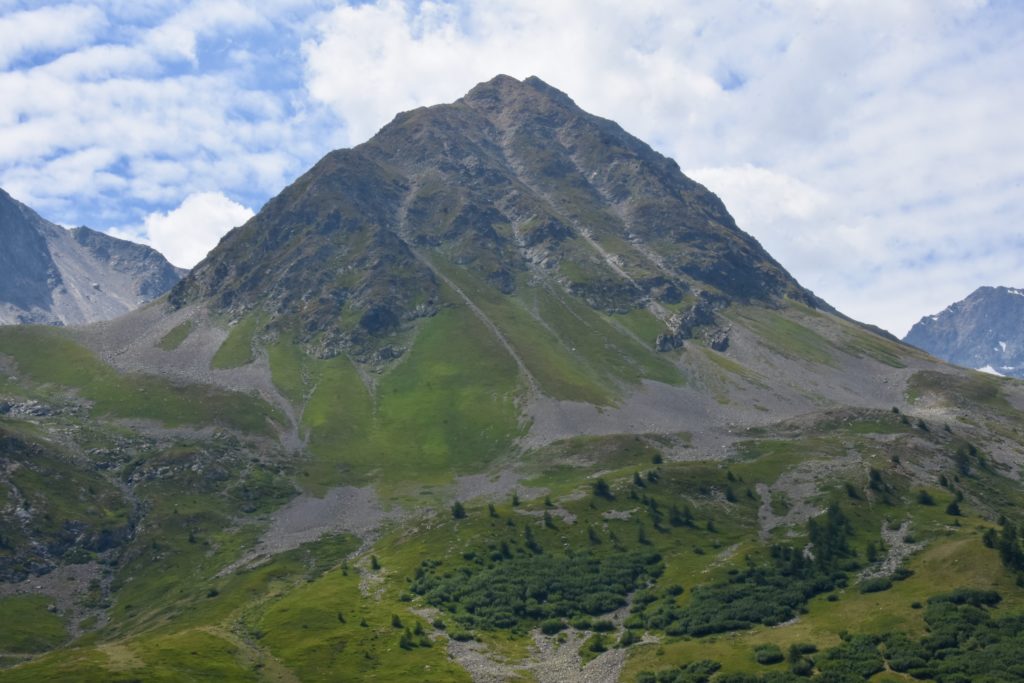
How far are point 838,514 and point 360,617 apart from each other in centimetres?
10883

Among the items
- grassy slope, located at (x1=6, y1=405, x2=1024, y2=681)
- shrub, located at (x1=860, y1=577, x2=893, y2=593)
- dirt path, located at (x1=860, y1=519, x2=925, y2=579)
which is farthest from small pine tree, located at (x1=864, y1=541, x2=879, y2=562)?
shrub, located at (x1=860, y1=577, x2=893, y2=593)

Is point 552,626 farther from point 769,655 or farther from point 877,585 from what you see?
point 877,585

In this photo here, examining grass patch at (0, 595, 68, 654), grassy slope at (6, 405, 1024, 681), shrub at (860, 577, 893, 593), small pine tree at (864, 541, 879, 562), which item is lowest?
grass patch at (0, 595, 68, 654)

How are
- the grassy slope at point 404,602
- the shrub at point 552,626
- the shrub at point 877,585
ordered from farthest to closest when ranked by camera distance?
1. the shrub at point 552,626
2. the shrub at point 877,585
3. the grassy slope at point 404,602

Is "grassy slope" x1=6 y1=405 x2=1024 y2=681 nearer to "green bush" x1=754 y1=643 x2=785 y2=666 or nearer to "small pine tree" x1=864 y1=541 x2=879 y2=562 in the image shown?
"green bush" x1=754 y1=643 x2=785 y2=666

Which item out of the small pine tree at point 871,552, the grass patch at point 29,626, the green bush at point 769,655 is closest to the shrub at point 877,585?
the small pine tree at point 871,552

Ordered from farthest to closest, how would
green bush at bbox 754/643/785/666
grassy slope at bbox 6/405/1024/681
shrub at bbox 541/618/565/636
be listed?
1. shrub at bbox 541/618/565/636
2. grassy slope at bbox 6/405/1024/681
3. green bush at bbox 754/643/785/666

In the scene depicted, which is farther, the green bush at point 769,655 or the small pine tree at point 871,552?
the small pine tree at point 871,552

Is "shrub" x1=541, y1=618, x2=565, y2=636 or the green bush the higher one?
the green bush

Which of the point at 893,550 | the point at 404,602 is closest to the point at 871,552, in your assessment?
the point at 893,550

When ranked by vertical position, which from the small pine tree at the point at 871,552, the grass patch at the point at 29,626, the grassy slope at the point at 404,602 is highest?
the small pine tree at the point at 871,552

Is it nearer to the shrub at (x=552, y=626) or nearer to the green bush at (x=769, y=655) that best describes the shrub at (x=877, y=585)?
the green bush at (x=769, y=655)

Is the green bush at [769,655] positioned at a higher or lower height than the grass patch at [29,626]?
higher

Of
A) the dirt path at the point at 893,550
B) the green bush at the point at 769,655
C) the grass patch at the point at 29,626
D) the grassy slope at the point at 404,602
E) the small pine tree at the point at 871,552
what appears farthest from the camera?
the grass patch at the point at 29,626
